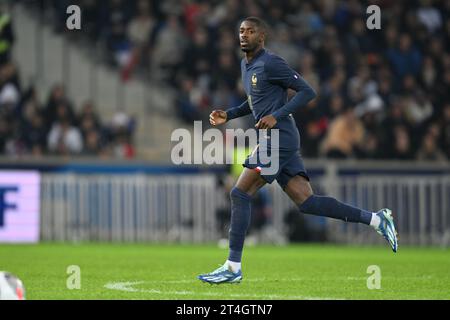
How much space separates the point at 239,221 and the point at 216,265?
303cm

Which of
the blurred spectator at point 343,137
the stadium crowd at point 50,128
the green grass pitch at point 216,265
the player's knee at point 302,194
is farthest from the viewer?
the stadium crowd at point 50,128

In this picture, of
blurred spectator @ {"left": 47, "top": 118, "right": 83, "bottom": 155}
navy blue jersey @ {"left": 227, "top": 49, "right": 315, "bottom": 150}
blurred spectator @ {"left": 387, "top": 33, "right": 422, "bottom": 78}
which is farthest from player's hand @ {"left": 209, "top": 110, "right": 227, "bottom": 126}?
blurred spectator @ {"left": 387, "top": 33, "right": 422, "bottom": 78}

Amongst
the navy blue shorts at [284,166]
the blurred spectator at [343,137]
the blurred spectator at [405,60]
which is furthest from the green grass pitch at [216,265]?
Answer: the blurred spectator at [405,60]

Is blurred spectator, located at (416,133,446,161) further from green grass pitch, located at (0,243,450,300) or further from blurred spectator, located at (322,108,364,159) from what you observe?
green grass pitch, located at (0,243,450,300)

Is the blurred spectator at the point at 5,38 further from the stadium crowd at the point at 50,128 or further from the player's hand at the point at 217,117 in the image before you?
the player's hand at the point at 217,117

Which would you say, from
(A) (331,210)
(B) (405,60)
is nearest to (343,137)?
(B) (405,60)

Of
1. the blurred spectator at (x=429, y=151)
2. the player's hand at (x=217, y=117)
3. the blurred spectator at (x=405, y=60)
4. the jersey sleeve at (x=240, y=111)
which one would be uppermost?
the blurred spectator at (x=405, y=60)

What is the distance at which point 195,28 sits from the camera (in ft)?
74.5

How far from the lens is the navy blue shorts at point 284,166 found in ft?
31.5

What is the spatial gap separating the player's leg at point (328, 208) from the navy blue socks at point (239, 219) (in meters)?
0.43

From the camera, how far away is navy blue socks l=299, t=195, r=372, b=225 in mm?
9828

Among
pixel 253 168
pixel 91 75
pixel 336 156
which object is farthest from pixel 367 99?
pixel 253 168

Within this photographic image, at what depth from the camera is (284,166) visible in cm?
973

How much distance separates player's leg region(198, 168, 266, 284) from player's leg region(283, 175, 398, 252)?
34cm
